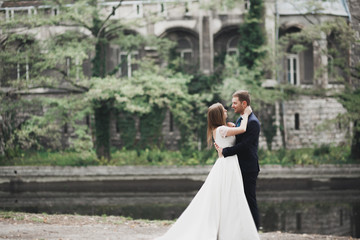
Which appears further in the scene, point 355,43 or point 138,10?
point 138,10

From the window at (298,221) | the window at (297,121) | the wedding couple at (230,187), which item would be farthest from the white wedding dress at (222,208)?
the window at (297,121)

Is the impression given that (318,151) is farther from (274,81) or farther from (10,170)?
(10,170)

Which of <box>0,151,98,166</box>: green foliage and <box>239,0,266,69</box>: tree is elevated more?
<box>239,0,266,69</box>: tree

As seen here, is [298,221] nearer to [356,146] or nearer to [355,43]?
[356,146]

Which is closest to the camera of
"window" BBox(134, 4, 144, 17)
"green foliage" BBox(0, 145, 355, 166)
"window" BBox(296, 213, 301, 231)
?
"window" BBox(296, 213, 301, 231)

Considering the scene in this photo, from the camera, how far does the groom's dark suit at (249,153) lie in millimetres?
5680

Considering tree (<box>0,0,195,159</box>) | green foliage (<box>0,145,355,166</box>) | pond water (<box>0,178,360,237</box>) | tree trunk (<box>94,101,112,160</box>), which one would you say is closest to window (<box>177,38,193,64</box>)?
tree (<box>0,0,195,159</box>)

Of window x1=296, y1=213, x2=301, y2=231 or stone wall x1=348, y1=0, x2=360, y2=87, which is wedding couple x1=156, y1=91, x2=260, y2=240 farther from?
stone wall x1=348, y1=0, x2=360, y2=87

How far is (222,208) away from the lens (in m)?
5.77

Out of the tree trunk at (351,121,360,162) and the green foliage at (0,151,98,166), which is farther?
the tree trunk at (351,121,360,162)

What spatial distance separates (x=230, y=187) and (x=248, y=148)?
0.53 meters

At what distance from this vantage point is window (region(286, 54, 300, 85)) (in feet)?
86.5

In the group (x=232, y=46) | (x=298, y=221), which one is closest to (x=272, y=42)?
(x=232, y=46)

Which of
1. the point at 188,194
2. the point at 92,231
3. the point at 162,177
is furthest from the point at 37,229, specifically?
the point at 162,177
